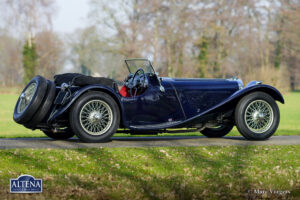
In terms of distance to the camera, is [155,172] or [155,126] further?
[155,126]

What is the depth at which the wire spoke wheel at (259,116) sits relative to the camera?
8.73 metres

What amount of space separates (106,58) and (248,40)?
103 feet

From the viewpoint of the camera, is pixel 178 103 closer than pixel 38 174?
No

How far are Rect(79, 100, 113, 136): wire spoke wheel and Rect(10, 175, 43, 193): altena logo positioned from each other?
7.68 ft

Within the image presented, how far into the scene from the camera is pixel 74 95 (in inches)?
308

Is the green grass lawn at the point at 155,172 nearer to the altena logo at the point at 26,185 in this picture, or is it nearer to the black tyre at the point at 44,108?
the altena logo at the point at 26,185

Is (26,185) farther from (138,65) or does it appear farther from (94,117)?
(138,65)

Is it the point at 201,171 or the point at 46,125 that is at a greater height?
the point at 46,125

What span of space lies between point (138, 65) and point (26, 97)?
2396mm

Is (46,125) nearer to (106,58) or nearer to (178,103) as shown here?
(178,103)

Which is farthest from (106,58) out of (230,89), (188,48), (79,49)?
(230,89)

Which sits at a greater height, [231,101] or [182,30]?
[182,30]

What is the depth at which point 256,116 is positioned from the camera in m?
8.73

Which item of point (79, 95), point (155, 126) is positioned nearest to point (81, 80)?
point (79, 95)
